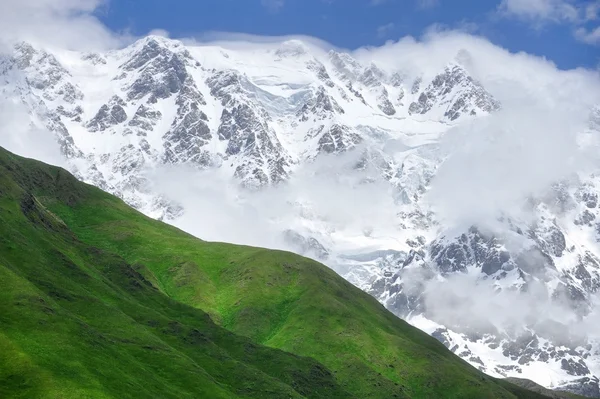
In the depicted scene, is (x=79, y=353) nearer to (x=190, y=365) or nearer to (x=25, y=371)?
(x=25, y=371)

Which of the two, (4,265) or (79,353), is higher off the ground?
(4,265)

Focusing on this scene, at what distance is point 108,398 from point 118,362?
2179 cm

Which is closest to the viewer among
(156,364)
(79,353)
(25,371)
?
(25,371)

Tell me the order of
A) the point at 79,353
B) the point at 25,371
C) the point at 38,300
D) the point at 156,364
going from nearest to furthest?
the point at 25,371 → the point at 79,353 → the point at 38,300 → the point at 156,364

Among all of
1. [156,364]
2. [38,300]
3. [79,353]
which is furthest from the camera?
[156,364]

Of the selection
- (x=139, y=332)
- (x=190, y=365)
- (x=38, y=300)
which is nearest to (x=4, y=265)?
(x=38, y=300)

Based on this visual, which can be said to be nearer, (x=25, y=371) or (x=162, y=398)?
(x=25, y=371)

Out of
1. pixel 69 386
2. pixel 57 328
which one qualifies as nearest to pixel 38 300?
pixel 57 328

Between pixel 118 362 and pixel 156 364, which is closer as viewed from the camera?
pixel 118 362

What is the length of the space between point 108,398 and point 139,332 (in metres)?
49.1

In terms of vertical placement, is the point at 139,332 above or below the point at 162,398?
above

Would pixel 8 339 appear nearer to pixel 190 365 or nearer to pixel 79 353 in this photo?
pixel 79 353

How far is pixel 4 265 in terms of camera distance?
184125 millimetres

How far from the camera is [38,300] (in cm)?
17388
